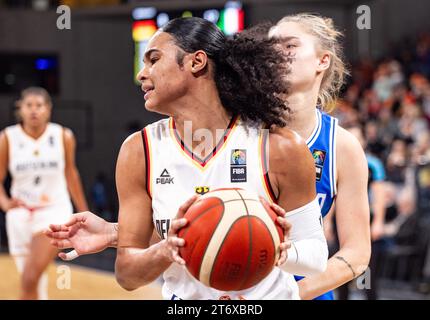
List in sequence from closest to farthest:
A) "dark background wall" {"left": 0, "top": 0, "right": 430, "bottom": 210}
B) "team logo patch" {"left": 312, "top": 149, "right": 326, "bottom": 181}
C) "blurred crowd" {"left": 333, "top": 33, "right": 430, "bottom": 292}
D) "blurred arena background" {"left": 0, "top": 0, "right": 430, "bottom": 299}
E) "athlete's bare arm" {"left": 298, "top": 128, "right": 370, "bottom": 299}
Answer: "athlete's bare arm" {"left": 298, "top": 128, "right": 370, "bottom": 299} → "team logo patch" {"left": 312, "top": 149, "right": 326, "bottom": 181} → "blurred crowd" {"left": 333, "top": 33, "right": 430, "bottom": 292} → "blurred arena background" {"left": 0, "top": 0, "right": 430, "bottom": 299} → "dark background wall" {"left": 0, "top": 0, "right": 430, "bottom": 210}

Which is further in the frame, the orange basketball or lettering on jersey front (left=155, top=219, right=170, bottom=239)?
lettering on jersey front (left=155, top=219, right=170, bottom=239)

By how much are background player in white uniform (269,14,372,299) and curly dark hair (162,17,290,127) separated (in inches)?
14.1

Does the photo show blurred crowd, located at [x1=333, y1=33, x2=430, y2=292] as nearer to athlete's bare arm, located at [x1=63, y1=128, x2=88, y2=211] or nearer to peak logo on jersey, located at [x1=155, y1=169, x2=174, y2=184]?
athlete's bare arm, located at [x1=63, y1=128, x2=88, y2=211]

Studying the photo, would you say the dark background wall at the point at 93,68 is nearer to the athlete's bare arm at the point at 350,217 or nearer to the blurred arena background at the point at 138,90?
the blurred arena background at the point at 138,90

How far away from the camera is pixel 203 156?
88.8 inches

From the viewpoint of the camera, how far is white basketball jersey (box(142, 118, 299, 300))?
220cm

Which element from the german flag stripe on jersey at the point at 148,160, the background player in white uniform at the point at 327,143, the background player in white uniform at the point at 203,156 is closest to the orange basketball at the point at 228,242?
the background player in white uniform at the point at 203,156

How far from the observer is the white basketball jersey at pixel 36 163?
5.46 metres

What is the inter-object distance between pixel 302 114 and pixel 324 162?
193 millimetres

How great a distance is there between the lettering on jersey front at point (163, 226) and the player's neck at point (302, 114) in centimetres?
75

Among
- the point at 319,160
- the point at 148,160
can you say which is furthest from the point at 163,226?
the point at 319,160

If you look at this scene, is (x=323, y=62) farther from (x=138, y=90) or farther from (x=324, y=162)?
(x=138, y=90)

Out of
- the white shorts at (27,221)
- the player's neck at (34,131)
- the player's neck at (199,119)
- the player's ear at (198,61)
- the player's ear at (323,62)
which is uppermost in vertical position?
the player's ear at (323,62)

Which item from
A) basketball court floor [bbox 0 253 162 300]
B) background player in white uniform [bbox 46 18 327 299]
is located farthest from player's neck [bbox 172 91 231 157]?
basketball court floor [bbox 0 253 162 300]
